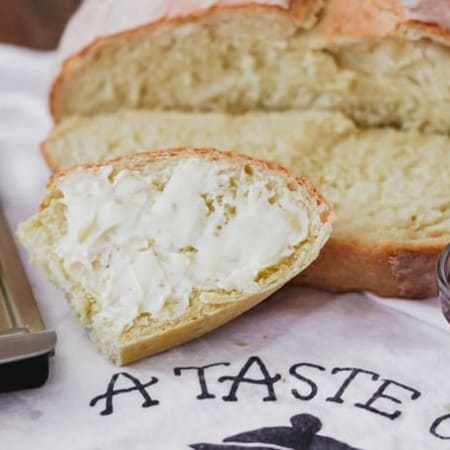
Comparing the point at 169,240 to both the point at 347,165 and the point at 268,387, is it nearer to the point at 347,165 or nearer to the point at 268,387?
the point at 268,387

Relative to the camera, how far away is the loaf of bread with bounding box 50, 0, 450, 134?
2764mm

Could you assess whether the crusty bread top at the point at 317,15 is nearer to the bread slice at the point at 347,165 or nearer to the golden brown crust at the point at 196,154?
the bread slice at the point at 347,165

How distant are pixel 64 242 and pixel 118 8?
1049mm

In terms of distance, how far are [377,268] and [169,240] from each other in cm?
55

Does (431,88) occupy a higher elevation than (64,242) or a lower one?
higher

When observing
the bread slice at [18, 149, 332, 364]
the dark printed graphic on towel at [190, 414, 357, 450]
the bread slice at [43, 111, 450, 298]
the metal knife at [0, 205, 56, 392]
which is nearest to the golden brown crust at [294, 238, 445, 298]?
the bread slice at [43, 111, 450, 298]

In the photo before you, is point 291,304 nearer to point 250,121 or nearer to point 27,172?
point 250,121

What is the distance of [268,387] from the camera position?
78.8 inches

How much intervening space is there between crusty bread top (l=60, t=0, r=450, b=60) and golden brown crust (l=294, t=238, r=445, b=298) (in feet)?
2.43

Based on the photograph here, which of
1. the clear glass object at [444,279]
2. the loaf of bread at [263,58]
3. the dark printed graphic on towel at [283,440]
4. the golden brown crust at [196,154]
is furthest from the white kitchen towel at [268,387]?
the loaf of bread at [263,58]

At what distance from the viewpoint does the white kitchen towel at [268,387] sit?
1859 millimetres

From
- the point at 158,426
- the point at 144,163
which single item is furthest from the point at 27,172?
the point at 158,426

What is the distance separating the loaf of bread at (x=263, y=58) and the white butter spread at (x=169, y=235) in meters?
0.78

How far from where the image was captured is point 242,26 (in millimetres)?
2867
